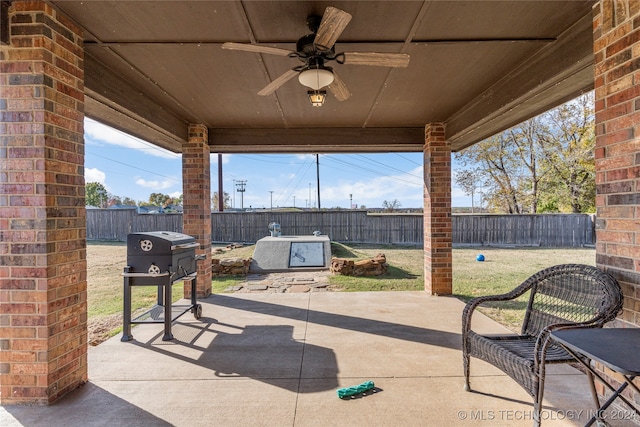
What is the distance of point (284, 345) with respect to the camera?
3.38 meters

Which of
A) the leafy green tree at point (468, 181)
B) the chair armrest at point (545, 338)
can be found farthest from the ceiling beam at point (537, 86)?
the leafy green tree at point (468, 181)

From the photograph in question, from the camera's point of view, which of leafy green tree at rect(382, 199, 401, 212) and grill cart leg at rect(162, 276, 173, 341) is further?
leafy green tree at rect(382, 199, 401, 212)

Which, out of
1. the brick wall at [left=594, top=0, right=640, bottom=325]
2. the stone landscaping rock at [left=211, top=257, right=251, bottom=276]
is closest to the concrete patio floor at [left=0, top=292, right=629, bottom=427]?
the brick wall at [left=594, top=0, right=640, bottom=325]

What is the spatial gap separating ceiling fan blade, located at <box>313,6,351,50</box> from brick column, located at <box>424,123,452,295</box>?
3.42 meters

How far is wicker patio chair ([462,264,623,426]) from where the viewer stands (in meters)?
1.87

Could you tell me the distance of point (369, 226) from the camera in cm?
1480

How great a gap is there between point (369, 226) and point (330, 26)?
13.0 meters

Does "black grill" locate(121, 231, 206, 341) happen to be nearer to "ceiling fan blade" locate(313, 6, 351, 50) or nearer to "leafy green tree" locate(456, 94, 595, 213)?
"ceiling fan blade" locate(313, 6, 351, 50)

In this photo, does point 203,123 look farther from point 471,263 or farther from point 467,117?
point 471,263

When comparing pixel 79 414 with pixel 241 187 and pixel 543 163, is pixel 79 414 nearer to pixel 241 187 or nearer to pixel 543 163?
pixel 543 163

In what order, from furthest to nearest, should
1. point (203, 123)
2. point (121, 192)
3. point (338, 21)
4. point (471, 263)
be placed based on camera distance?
point (121, 192), point (471, 263), point (203, 123), point (338, 21)

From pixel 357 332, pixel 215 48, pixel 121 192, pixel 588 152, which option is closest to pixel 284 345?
pixel 357 332

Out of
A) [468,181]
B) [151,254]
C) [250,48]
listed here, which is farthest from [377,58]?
[468,181]

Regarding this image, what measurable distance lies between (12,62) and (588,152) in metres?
17.4
